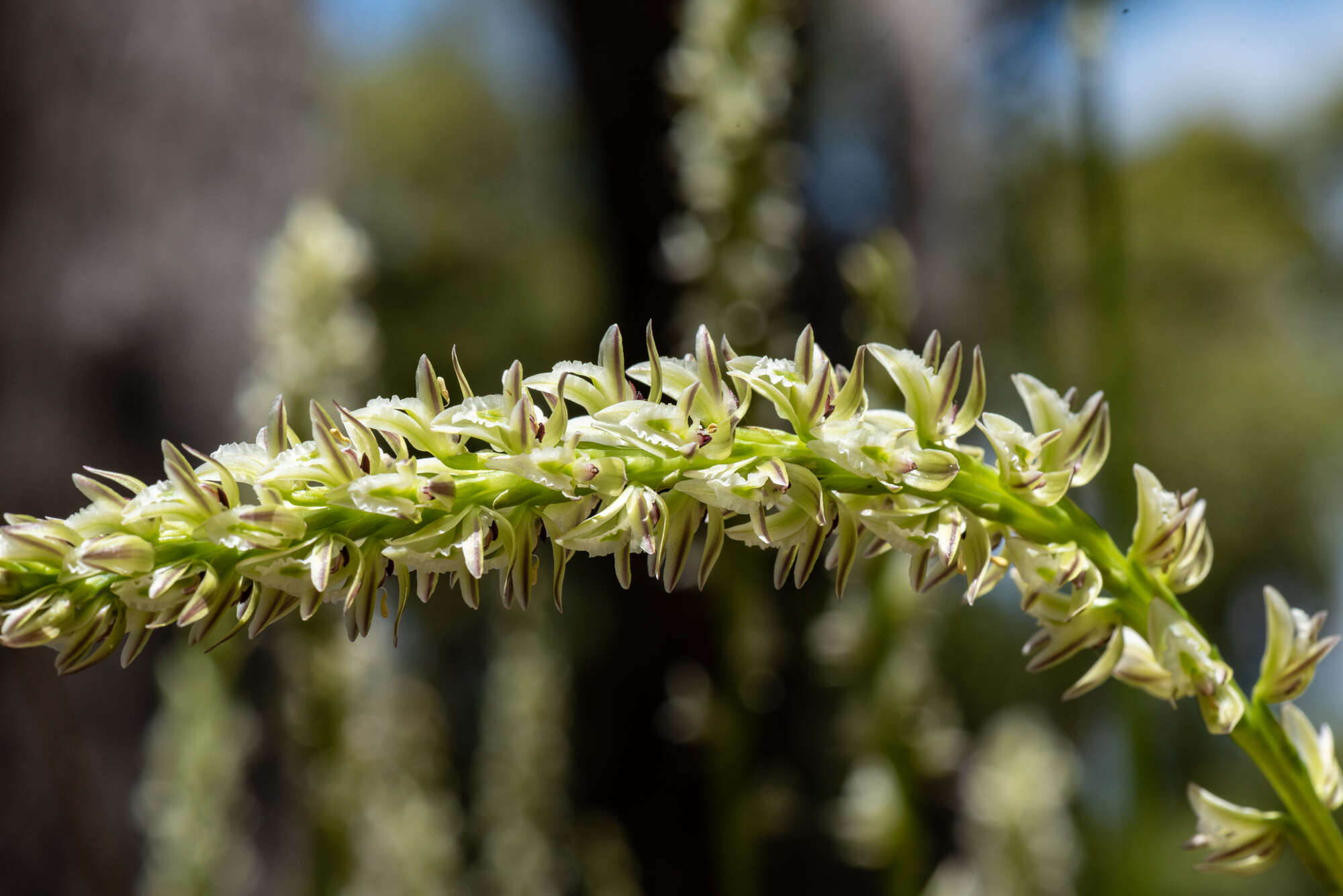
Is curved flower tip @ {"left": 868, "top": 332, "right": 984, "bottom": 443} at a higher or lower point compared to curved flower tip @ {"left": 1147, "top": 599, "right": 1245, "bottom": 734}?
higher

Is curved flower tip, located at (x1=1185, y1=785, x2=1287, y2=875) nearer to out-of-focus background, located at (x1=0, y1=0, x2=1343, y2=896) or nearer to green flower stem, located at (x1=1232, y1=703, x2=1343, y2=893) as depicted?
green flower stem, located at (x1=1232, y1=703, x2=1343, y2=893)

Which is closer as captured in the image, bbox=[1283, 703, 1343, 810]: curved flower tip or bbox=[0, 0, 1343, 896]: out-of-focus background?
bbox=[1283, 703, 1343, 810]: curved flower tip

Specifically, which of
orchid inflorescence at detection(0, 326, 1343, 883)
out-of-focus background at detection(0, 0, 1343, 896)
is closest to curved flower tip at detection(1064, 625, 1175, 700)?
orchid inflorescence at detection(0, 326, 1343, 883)

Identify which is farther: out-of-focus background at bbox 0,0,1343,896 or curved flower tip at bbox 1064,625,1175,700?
out-of-focus background at bbox 0,0,1343,896

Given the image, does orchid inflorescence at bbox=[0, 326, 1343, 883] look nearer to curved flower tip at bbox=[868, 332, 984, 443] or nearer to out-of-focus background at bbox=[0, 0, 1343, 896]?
curved flower tip at bbox=[868, 332, 984, 443]

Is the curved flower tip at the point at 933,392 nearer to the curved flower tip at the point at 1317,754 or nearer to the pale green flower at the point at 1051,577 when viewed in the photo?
the pale green flower at the point at 1051,577

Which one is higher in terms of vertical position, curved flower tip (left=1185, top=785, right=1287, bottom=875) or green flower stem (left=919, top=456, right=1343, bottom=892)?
green flower stem (left=919, top=456, right=1343, bottom=892)
